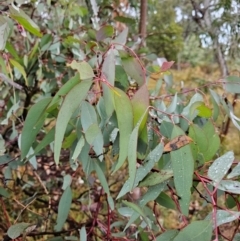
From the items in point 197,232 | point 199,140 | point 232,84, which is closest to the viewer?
point 197,232

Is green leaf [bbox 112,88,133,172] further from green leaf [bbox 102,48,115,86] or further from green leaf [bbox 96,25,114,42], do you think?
green leaf [bbox 96,25,114,42]

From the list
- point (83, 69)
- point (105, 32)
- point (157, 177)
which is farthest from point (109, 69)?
point (105, 32)

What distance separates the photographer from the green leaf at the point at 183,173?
0.44 metres

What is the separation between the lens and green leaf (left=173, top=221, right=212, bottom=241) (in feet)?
1.36

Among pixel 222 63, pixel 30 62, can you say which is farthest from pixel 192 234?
pixel 222 63

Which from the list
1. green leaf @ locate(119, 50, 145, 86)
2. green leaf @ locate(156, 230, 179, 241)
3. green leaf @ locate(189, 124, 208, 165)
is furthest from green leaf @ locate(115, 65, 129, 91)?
green leaf @ locate(156, 230, 179, 241)

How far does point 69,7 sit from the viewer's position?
0.97 m

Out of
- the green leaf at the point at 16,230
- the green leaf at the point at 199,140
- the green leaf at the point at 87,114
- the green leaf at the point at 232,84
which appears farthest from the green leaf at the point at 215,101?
the green leaf at the point at 16,230

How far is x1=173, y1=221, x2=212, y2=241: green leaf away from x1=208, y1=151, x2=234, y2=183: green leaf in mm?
54

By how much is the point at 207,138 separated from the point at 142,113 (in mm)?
122

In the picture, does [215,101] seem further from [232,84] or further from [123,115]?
[123,115]

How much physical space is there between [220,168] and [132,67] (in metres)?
0.20

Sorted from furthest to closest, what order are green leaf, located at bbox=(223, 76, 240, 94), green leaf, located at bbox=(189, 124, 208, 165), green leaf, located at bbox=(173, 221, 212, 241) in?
Result: green leaf, located at bbox=(223, 76, 240, 94) < green leaf, located at bbox=(189, 124, 208, 165) < green leaf, located at bbox=(173, 221, 212, 241)

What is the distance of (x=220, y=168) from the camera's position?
17.5 inches
